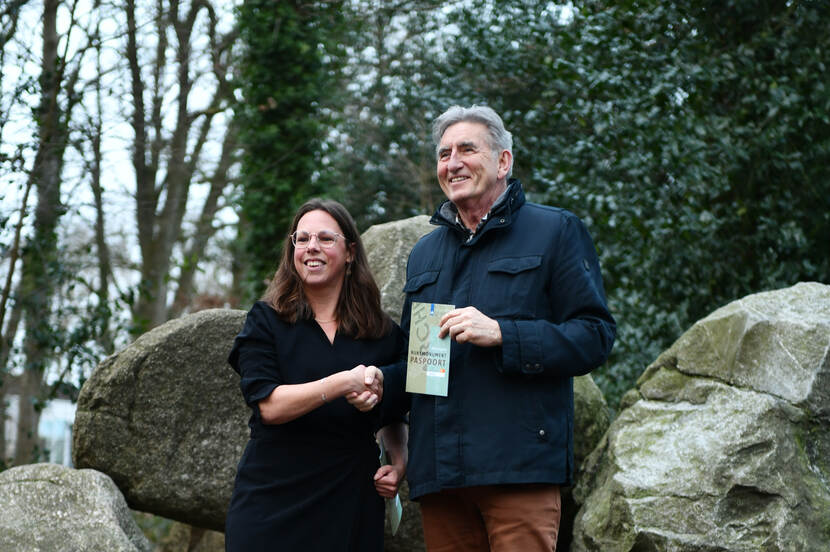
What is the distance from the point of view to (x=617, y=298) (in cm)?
619

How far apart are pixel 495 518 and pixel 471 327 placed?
25.0 inches

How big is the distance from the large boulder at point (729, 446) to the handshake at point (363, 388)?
1.41m

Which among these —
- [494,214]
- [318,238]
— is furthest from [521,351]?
[318,238]

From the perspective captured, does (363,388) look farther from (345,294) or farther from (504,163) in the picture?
(504,163)

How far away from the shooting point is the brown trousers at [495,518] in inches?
105

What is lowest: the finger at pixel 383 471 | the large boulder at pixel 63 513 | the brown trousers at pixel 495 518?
the large boulder at pixel 63 513

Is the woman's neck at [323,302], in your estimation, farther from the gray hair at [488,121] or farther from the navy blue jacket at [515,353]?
the gray hair at [488,121]

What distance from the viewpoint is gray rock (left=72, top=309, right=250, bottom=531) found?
4.29 m

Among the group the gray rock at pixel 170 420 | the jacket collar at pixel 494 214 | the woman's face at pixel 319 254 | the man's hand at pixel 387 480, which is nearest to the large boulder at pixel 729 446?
the man's hand at pixel 387 480

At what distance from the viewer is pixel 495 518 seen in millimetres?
2711

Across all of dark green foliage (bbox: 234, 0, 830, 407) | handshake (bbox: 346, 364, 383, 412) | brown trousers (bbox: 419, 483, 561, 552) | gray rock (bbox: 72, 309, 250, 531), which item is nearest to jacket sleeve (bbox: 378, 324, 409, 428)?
handshake (bbox: 346, 364, 383, 412)

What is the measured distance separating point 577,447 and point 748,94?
342 cm

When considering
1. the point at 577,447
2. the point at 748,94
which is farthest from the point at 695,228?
the point at 577,447

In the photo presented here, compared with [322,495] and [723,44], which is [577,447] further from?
[723,44]
